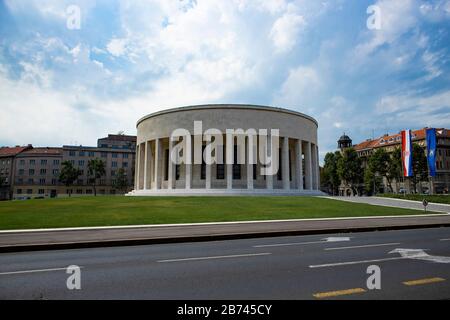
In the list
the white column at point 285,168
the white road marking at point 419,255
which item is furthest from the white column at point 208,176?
the white road marking at point 419,255

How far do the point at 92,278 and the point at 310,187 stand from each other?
4797cm

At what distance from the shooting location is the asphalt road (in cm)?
546

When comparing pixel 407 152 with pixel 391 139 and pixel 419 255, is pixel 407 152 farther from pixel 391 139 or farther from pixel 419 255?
pixel 391 139

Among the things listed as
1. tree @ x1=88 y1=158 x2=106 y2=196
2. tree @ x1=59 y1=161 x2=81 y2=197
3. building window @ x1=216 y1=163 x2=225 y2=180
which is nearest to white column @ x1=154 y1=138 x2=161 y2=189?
building window @ x1=216 y1=163 x2=225 y2=180

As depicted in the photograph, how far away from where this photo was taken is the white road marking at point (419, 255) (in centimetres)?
825

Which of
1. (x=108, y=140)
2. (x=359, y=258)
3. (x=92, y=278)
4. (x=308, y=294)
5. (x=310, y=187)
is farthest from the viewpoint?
(x=108, y=140)

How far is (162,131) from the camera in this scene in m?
47.2

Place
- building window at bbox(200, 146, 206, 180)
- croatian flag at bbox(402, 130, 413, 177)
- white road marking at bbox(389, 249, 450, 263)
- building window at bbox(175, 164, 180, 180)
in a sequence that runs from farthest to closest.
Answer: building window at bbox(175, 164, 180, 180), building window at bbox(200, 146, 206, 180), croatian flag at bbox(402, 130, 413, 177), white road marking at bbox(389, 249, 450, 263)

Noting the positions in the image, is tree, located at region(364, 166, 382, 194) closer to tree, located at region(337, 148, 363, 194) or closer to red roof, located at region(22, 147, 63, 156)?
tree, located at region(337, 148, 363, 194)

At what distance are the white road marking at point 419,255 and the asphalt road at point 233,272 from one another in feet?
0.08

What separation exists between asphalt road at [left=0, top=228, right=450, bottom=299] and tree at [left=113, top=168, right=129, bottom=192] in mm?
90301

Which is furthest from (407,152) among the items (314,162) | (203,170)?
(203,170)
